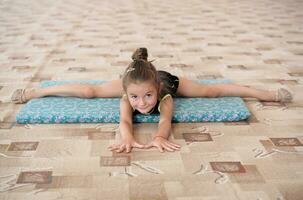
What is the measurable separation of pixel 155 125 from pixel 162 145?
9.3 inches

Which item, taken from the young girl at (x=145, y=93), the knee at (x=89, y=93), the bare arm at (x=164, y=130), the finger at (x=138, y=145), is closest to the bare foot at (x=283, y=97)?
the young girl at (x=145, y=93)

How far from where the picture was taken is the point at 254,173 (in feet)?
4.95

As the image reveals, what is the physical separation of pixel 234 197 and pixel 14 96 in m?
1.41

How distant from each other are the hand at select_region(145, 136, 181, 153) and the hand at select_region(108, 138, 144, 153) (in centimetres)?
5

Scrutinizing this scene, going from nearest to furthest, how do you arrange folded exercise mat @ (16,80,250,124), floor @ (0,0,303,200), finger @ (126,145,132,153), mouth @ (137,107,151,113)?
floor @ (0,0,303,200) → finger @ (126,145,132,153) → mouth @ (137,107,151,113) → folded exercise mat @ (16,80,250,124)

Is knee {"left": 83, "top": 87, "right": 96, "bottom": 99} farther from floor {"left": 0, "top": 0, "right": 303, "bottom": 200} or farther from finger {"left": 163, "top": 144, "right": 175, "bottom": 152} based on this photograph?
finger {"left": 163, "top": 144, "right": 175, "bottom": 152}

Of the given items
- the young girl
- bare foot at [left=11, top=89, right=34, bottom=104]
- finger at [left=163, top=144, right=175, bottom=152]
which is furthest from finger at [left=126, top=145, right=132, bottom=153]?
bare foot at [left=11, top=89, right=34, bottom=104]

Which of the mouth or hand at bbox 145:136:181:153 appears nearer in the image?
hand at bbox 145:136:181:153

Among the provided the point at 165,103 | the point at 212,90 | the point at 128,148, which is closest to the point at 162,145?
the point at 128,148

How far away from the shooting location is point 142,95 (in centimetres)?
174

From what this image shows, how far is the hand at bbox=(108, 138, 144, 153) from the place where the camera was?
1668 millimetres

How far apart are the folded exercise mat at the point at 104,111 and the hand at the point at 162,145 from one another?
222 mm

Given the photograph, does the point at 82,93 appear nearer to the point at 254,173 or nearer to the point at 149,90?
the point at 149,90

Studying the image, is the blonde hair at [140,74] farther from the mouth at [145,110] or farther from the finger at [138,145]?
the finger at [138,145]
